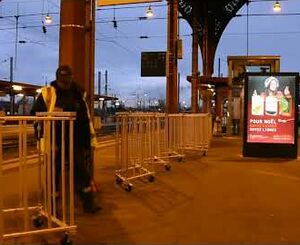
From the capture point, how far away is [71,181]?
6.81 m

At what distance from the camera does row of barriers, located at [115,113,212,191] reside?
37.1ft

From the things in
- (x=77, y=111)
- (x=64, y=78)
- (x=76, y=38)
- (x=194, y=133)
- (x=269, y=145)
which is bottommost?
(x=269, y=145)

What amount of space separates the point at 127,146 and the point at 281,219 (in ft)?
12.3

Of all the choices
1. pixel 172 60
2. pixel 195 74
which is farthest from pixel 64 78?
pixel 195 74

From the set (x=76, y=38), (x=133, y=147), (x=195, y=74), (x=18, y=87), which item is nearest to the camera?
(x=76, y=38)

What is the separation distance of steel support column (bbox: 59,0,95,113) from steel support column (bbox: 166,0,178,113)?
394 inches

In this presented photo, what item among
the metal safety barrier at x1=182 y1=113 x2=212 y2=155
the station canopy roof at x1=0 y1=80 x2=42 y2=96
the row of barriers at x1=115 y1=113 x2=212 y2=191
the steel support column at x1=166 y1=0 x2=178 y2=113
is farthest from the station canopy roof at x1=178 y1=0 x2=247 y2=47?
the row of barriers at x1=115 y1=113 x2=212 y2=191

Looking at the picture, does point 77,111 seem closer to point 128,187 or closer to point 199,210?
point 199,210

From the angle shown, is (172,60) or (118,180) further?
(172,60)

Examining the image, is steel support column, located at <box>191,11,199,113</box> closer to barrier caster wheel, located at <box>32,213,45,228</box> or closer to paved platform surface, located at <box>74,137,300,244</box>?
paved platform surface, located at <box>74,137,300,244</box>

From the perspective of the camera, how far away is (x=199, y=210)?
8906 millimetres

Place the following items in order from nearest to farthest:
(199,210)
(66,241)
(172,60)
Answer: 1. (66,241)
2. (199,210)
3. (172,60)

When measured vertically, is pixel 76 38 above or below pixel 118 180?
above

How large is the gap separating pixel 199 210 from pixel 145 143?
3.90m
